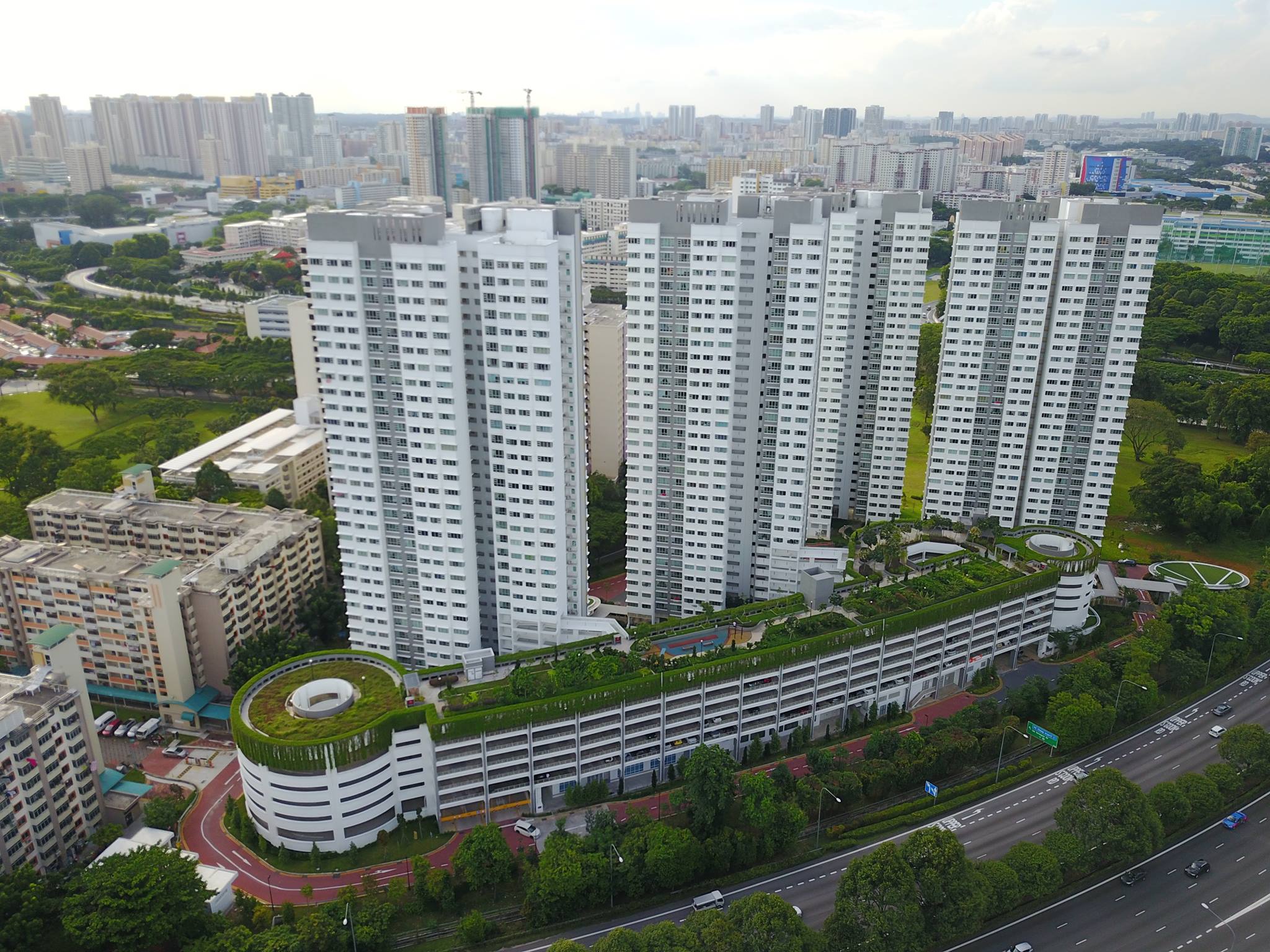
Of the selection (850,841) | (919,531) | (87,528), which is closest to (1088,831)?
(850,841)

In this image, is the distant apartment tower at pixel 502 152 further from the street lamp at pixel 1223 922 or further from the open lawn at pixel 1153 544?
the street lamp at pixel 1223 922

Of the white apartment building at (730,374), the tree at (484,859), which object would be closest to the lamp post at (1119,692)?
the white apartment building at (730,374)

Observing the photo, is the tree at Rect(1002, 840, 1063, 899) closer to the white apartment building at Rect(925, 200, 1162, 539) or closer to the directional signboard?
the directional signboard

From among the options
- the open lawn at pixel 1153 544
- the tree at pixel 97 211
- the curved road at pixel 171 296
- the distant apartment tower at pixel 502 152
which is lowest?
the open lawn at pixel 1153 544

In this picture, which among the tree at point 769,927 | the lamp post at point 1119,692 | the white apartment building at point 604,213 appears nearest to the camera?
the tree at point 769,927

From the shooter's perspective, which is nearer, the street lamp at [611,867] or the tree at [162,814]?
the street lamp at [611,867]

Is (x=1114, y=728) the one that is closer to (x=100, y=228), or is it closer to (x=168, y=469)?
(x=168, y=469)
